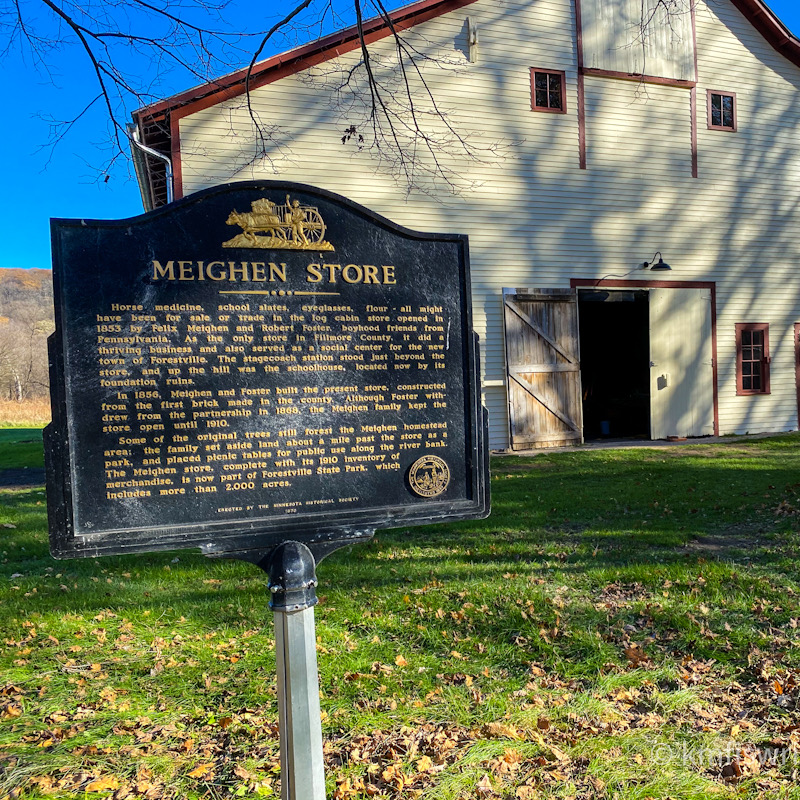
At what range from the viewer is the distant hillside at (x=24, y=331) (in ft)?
191

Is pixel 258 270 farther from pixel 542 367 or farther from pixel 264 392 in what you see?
pixel 542 367

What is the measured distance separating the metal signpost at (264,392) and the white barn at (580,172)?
9.45m

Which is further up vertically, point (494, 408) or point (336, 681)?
point (494, 408)

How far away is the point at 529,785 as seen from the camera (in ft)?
9.78

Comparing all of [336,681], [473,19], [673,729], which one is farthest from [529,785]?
[473,19]

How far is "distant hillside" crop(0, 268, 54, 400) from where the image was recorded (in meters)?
58.1

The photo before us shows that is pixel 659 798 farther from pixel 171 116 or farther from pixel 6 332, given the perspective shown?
pixel 6 332

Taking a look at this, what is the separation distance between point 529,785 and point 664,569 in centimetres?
300

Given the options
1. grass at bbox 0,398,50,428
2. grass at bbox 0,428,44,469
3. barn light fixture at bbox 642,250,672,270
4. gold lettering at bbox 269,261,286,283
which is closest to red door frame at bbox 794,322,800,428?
barn light fixture at bbox 642,250,672,270

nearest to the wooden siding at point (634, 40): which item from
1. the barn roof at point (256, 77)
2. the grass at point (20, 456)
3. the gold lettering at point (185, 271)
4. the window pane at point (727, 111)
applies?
the window pane at point (727, 111)

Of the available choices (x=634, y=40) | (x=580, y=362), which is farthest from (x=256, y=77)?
(x=580, y=362)

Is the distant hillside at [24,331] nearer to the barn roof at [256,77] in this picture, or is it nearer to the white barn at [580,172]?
the barn roof at [256,77]

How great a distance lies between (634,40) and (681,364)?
7.11 metres

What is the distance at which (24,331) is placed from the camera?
74312mm
